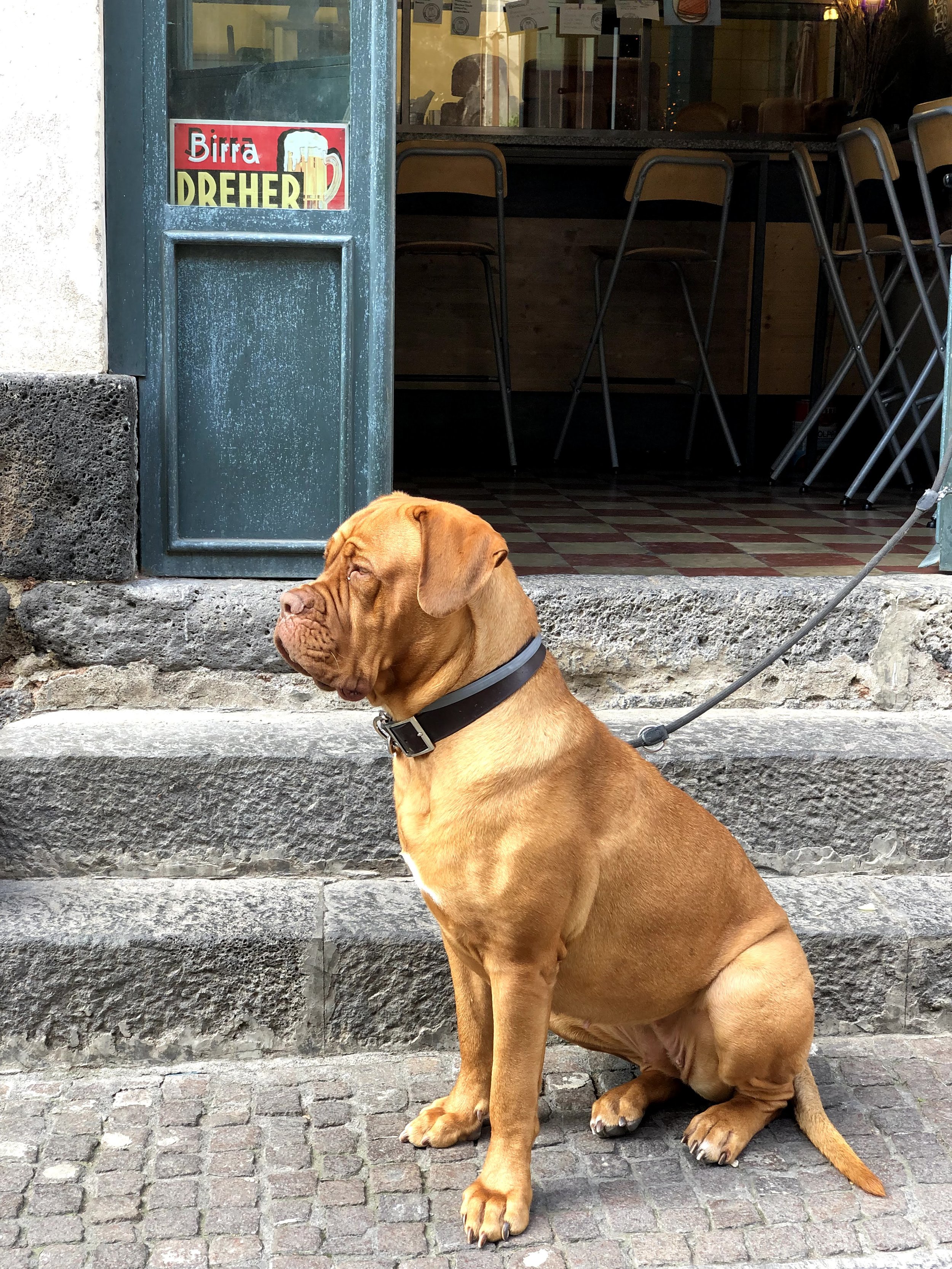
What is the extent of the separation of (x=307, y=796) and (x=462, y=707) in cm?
101

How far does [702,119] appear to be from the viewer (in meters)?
7.85

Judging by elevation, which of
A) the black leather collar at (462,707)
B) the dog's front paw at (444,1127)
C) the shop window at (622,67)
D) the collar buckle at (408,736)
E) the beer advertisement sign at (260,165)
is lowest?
the dog's front paw at (444,1127)

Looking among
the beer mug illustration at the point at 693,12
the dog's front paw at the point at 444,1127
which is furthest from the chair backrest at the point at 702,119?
the dog's front paw at the point at 444,1127

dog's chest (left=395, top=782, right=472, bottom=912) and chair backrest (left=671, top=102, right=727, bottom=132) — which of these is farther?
chair backrest (left=671, top=102, right=727, bottom=132)

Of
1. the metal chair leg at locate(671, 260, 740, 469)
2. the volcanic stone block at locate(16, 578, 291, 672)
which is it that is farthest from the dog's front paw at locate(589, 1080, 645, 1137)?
the metal chair leg at locate(671, 260, 740, 469)

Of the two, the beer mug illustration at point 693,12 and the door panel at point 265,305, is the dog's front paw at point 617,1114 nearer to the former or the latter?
the door panel at point 265,305

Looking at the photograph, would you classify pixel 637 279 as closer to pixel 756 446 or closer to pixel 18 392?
Result: pixel 756 446

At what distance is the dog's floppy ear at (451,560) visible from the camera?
2.03m

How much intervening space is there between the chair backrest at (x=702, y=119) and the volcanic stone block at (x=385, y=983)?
20.9ft

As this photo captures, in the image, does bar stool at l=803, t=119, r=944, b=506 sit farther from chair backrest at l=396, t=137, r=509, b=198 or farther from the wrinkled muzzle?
the wrinkled muzzle

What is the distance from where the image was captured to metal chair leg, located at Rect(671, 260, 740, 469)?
706 centimetres

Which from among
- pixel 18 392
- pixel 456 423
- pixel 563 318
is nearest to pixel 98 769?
pixel 18 392

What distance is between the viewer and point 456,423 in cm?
764

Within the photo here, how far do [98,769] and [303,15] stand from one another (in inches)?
81.9
